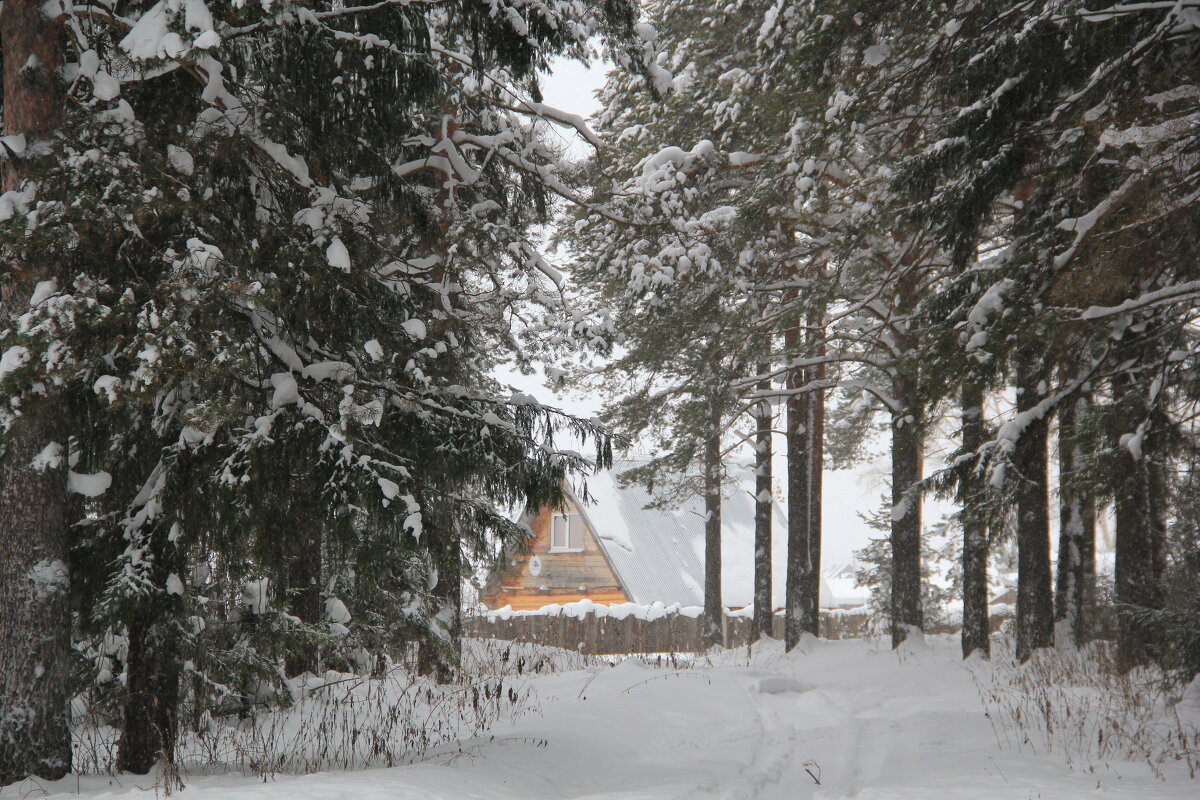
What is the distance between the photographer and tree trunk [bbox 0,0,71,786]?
195 inches

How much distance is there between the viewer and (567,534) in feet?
93.4

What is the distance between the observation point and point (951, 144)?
6398mm

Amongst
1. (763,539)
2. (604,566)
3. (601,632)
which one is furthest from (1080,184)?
(604,566)

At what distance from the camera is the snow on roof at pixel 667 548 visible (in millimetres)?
28234

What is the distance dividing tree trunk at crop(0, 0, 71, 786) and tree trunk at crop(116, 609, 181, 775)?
1.41 ft

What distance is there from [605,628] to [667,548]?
815 cm

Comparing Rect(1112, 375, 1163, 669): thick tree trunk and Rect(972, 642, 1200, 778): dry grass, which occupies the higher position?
Rect(1112, 375, 1163, 669): thick tree trunk

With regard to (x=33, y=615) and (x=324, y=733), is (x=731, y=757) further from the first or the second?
(x=33, y=615)

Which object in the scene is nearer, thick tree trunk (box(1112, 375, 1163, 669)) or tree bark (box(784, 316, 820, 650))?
thick tree trunk (box(1112, 375, 1163, 669))

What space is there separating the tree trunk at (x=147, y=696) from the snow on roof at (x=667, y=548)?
68.6 ft

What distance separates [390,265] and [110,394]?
4.44m

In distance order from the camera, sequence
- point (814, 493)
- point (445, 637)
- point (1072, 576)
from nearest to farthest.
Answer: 1. point (445, 637)
2. point (1072, 576)
3. point (814, 493)

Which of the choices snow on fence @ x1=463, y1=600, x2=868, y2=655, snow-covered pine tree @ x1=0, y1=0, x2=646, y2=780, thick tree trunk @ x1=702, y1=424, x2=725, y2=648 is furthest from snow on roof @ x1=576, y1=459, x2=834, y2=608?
snow-covered pine tree @ x1=0, y1=0, x2=646, y2=780

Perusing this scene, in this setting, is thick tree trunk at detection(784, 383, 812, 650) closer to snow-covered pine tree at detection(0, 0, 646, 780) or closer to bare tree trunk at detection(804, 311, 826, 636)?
bare tree trunk at detection(804, 311, 826, 636)
